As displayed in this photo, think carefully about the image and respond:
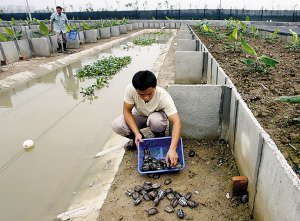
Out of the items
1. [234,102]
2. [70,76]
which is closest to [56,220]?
[234,102]

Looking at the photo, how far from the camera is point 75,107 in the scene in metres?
4.55

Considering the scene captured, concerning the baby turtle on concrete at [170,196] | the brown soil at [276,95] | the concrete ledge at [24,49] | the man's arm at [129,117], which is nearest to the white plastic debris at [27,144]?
the man's arm at [129,117]

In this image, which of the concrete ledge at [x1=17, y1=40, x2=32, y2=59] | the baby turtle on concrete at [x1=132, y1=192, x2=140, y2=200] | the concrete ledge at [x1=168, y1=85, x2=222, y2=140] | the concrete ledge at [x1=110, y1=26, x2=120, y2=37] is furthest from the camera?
the concrete ledge at [x1=110, y1=26, x2=120, y2=37]

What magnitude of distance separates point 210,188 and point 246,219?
0.45 meters

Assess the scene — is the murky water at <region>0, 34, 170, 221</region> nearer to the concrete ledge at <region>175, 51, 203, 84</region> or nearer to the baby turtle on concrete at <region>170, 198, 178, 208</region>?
the baby turtle on concrete at <region>170, 198, 178, 208</region>

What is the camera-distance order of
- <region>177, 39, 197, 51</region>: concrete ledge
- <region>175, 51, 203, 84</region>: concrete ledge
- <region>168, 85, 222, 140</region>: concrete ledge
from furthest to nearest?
<region>177, 39, 197, 51</region>: concrete ledge → <region>175, 51, 203, 84</region>: concrete ledge → <region>168, 85, 222, 140</region>: concrete ledge

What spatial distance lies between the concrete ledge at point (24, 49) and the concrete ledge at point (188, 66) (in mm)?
6465

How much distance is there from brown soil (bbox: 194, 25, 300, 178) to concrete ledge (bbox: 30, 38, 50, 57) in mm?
7092

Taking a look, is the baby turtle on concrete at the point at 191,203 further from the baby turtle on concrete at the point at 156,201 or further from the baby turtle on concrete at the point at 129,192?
the baby turtle on concrete at the point at 129,192

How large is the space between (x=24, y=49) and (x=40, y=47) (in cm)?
60

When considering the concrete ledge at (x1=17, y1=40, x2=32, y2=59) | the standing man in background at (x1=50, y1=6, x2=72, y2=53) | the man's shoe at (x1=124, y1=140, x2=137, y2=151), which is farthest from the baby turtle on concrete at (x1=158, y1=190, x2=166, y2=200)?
the standing man in background at (x1=50, y1=6, x2=72, y2=53)

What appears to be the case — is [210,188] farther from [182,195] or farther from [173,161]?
[173,161]

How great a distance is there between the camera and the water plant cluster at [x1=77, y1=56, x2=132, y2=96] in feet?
18.6

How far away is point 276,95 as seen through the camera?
294 cm
